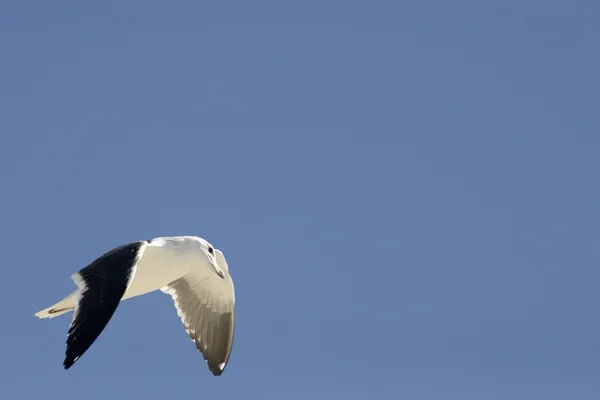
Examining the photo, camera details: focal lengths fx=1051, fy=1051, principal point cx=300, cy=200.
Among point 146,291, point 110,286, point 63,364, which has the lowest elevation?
point 63,364

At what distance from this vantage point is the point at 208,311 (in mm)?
16453

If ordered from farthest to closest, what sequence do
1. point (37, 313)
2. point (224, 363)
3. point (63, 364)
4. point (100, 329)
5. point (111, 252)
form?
point (224, 363)
point (37, 313)
point (111, 252)
point (100, 329)
point (63, 364)

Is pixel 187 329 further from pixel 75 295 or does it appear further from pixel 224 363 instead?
pixel 75 295

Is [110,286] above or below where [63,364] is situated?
above

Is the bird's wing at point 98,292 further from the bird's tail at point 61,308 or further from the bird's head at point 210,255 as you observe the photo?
the bird's head at point 210,255

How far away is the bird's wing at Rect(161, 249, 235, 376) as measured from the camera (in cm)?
1633

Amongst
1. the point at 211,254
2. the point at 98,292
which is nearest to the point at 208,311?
the point at 211,254

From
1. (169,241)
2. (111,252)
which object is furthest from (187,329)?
(111,252)

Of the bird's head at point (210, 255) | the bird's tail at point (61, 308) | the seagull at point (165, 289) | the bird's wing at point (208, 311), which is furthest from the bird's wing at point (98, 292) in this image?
the bird's wing at point (208, 311)

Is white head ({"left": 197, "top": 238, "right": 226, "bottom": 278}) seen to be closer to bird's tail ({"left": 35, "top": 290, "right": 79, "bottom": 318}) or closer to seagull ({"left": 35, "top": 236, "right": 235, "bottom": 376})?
seagull ({"left": 35, "top": 236, "right": 235, "bottom": 376})

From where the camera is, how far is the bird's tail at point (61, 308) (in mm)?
14369

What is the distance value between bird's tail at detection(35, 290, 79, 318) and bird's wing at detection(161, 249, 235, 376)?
220cm

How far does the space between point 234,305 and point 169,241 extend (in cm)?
185

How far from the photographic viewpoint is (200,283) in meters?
16.4
